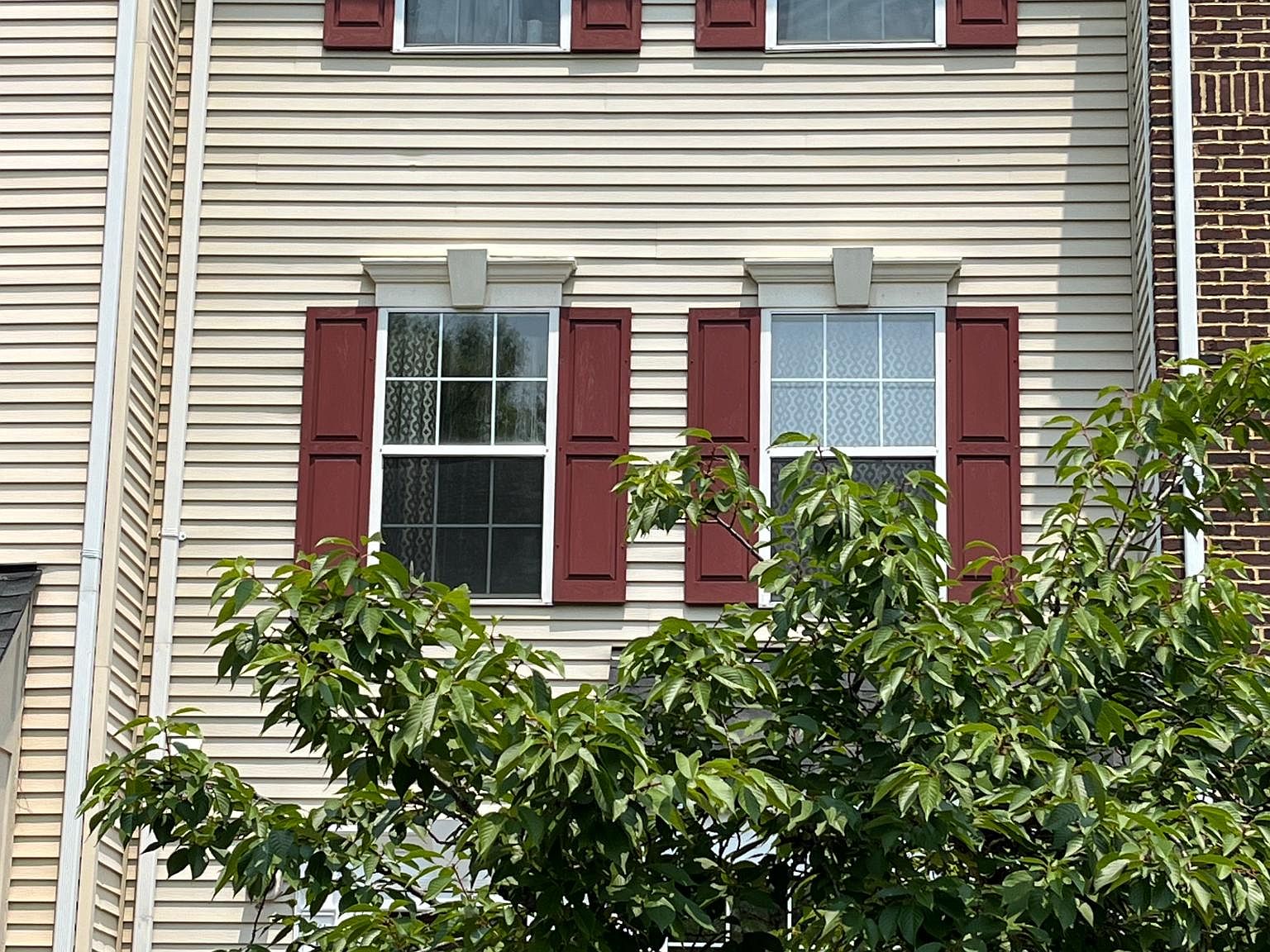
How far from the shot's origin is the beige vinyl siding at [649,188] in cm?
1173

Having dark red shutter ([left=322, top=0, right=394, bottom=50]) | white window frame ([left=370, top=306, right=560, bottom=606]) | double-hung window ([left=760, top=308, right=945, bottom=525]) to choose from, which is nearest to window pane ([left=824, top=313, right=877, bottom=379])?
double-hung window ([left=760, top=308, right=945, bottom=525])

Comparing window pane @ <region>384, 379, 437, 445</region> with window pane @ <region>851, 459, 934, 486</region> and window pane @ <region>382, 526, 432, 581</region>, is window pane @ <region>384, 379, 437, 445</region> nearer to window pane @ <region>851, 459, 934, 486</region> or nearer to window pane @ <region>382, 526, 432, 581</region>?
window pane @ <region>382, 526, 432, 581</region>

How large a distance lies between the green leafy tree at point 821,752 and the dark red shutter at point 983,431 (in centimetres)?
458

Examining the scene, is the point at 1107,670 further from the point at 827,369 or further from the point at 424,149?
the point at 424,149

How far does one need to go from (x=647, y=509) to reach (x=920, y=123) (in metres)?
6.06

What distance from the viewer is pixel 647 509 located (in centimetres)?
667

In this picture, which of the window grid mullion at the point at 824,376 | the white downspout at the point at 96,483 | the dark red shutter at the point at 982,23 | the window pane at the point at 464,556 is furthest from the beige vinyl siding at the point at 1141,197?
the white downspout at the point at 96,483

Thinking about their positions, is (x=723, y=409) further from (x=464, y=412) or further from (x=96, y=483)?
(x=96, y=483)

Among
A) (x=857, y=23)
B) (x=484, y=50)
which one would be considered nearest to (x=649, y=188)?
(x=484, y=50)

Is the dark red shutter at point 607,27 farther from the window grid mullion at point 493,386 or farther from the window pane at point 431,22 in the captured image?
the window grid mullion at point 493,386

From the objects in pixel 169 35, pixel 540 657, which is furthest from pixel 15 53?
pixel 540 657

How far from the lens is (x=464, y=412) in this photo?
11.8 meters

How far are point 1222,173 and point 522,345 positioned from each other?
4.15 metres

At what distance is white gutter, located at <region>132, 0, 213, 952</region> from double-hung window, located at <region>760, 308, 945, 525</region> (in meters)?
3.46
